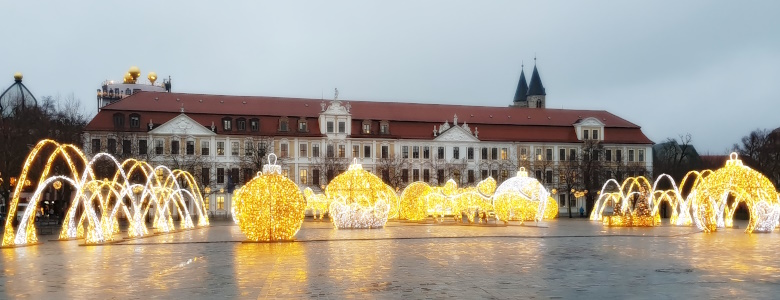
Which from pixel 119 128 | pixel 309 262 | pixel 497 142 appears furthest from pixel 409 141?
pixel 309 262

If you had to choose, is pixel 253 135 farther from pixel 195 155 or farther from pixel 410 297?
pixel 410 297

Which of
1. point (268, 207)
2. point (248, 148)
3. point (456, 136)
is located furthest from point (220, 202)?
point (268, 207)

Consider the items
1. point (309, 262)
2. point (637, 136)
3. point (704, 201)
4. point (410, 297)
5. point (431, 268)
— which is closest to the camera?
point (410, 297)

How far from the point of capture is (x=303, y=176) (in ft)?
275

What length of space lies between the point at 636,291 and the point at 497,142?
75081 millimetres

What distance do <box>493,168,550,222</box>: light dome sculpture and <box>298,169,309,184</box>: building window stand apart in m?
40.1

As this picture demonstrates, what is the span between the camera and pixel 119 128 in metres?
77.0

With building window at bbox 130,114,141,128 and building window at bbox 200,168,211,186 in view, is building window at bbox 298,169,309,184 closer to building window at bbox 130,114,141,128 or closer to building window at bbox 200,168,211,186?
building window at bbox 200,168,211,186

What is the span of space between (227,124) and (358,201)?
45.0 meters

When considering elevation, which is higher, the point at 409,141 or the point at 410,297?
the point at 409,141

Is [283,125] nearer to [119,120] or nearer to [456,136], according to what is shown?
[119,120]

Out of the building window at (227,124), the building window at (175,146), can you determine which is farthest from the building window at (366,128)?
the building window at (175,146)

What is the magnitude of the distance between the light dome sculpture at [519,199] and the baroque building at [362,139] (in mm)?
33732

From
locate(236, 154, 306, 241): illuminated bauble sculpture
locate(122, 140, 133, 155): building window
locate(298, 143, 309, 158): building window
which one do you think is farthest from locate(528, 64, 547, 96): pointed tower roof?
locate(236, 154, 306, 241): illuminated bauble sculpture
